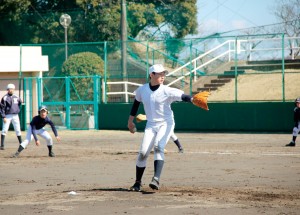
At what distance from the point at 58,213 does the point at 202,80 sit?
995 inches

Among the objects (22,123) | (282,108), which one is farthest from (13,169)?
(22,123)

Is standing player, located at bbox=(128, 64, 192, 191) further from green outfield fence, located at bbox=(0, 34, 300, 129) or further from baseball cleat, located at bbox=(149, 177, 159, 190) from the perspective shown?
green outfield fence, located at bbox=(0, 34, 300, 129)

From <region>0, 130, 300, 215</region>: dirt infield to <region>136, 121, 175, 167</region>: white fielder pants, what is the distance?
22.4 inches

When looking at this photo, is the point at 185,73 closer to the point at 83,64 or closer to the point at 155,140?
the point at 83,64

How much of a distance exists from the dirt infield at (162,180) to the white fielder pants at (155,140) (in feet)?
1.87

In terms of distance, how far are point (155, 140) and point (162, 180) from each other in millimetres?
2212

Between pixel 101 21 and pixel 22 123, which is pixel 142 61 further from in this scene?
pixel 101 21

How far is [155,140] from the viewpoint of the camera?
1246 centimetres

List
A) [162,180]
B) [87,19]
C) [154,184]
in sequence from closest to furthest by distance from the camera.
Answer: [154,184] → [162,180] → [87,19]

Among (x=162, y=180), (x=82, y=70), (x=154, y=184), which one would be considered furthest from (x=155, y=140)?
(x=82, y=70)

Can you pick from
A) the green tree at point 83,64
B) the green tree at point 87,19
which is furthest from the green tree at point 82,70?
the green tree at point 87,19

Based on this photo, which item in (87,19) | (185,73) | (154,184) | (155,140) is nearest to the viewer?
(154,184)

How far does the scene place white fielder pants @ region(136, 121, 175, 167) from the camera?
12.4m

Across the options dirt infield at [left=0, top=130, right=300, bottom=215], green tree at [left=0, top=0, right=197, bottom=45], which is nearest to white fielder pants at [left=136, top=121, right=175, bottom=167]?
dirt infield at [left=0, top=130, right=300, bottom=215]
